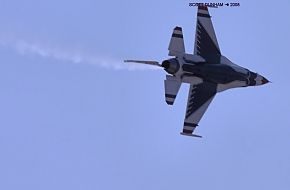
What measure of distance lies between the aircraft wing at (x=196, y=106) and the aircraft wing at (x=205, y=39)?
3.48m

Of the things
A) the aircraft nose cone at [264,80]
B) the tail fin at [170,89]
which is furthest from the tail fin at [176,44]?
the aircraft nose cone at [264,80]

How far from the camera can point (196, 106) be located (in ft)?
363

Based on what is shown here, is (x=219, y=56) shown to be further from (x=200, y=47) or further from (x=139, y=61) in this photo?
(x=139, y=61)

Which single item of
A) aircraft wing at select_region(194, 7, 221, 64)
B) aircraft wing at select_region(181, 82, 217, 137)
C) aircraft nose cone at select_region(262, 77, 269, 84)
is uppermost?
aircraft wing at select_region(194, 7, 221, 64)

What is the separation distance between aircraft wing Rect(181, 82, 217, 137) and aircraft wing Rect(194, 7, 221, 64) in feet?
11.4

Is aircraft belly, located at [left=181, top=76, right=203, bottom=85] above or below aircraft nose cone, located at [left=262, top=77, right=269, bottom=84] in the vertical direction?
above

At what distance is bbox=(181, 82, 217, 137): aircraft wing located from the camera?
109625 millimetres

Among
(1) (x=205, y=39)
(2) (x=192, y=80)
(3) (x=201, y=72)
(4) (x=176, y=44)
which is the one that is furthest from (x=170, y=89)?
(1) (x=205, y=39)

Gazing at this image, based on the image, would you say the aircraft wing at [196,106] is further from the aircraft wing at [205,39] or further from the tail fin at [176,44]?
the tail fin at [176,44]

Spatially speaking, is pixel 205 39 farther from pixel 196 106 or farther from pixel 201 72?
pixel 196 106

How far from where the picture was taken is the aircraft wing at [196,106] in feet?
360

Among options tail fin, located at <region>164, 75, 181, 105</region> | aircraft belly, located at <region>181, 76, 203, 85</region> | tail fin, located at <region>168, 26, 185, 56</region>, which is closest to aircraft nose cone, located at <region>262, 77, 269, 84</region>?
aircraft belly, located at <region>181, 76, 203, 85</region>

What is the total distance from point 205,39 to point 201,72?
5861 millimetres

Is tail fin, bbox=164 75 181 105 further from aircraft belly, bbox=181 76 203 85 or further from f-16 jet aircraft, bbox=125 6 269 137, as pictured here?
aircraft belly, bbox=181 76 203 85
